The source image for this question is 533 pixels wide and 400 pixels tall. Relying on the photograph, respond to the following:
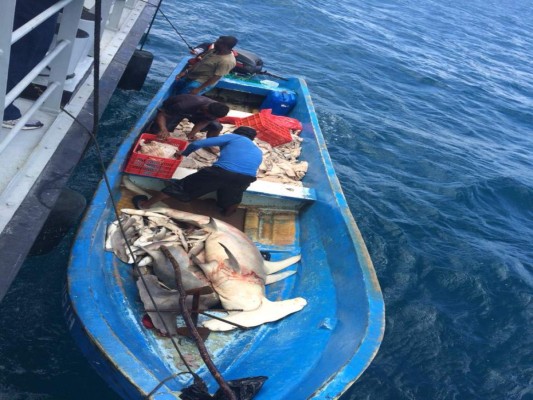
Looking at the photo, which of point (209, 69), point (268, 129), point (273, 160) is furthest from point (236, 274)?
point (209, 69)

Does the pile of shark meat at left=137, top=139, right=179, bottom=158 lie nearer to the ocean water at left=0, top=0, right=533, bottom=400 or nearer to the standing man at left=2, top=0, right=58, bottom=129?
the ocean water at left=0, top=0, right=533, bottom=400

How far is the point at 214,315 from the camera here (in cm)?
538

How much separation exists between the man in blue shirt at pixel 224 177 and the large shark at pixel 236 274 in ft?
1.57

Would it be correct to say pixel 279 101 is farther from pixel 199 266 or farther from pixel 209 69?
pixel 199 266

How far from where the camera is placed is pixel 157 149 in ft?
23.4

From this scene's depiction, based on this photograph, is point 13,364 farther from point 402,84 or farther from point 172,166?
point 402,84

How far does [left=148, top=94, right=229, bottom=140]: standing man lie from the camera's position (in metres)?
7.56

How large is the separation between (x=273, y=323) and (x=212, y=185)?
6.82ft

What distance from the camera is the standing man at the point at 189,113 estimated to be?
756 centimetres

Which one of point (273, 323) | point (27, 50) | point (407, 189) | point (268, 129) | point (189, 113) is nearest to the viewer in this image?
point (27, 50)

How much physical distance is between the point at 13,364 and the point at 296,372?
2.75 m

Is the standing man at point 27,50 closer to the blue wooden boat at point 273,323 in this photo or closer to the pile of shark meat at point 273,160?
the blue wooden boat at point 273,323

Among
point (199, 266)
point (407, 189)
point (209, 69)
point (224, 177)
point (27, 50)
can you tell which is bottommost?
point (407, 189)

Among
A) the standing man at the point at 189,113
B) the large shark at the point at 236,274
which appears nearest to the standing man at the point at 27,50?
the large shark at the point at 236,274
